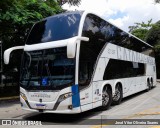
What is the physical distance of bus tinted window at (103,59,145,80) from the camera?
1207 cm

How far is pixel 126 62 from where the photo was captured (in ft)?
48.0

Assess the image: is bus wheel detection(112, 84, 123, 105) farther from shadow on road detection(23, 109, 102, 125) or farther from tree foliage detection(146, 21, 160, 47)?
tree foliage detection(146, 21, 160, 47)

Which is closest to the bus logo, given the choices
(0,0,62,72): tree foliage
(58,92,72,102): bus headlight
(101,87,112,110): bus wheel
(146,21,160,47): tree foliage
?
(58,92,72,102): bus headlight

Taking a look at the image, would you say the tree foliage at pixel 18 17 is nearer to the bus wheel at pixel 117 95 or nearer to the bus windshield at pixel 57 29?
the bus windshield at pixel 57 29

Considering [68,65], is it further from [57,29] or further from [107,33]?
[107,33]

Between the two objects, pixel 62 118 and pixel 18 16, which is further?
pixel 18 16

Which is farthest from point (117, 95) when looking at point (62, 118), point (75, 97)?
point (75, 97)

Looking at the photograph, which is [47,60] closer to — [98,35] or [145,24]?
[98,35]

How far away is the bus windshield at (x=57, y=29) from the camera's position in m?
9.78

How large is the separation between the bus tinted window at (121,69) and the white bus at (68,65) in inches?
1.7

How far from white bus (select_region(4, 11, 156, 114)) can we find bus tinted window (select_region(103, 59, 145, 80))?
0.14ft

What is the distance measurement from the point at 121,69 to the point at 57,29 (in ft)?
16.1

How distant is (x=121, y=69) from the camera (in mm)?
13750

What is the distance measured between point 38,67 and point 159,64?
1133 inches
